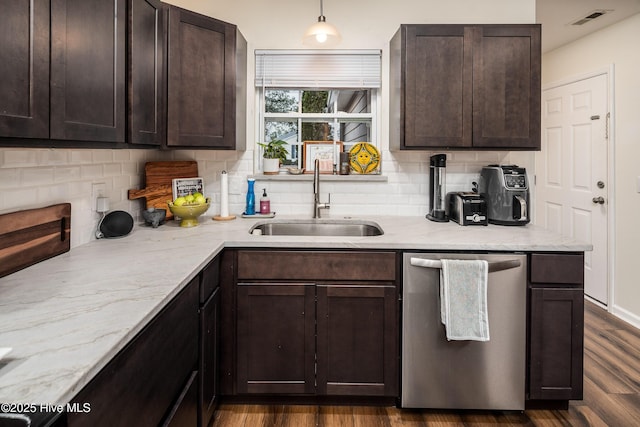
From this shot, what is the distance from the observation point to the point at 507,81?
7.97 feet

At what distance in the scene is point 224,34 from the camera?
2.45 m

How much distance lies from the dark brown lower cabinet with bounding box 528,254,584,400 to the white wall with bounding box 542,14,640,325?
1.76 meters

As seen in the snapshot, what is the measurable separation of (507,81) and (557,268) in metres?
1.13

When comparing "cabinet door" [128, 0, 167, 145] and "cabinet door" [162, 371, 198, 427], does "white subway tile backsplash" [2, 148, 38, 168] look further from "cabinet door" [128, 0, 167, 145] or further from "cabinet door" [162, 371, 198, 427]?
"cabinet door" [162, 371, 198, 427]

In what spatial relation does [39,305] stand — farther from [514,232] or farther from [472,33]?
[472,33]

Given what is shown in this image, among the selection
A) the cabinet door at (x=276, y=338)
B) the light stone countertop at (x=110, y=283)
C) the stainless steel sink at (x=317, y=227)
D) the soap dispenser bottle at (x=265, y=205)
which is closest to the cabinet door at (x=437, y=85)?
the light stone countertop at (x=110, y=283)

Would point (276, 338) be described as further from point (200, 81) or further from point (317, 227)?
point (200, 81)

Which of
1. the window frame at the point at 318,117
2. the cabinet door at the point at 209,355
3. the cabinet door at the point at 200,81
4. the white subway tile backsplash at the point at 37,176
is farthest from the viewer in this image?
the window frame at the point at 318,117

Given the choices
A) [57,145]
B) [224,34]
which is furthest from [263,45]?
[57,145]

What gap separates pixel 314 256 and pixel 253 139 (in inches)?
46.5

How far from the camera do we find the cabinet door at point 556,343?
6.63ft

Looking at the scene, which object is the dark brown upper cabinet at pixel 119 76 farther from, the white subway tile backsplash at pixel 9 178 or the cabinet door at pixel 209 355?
the cabinet door at pixel 209 355

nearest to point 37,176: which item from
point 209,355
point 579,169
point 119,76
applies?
point 119,76

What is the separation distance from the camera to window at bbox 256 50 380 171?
9.30ft
